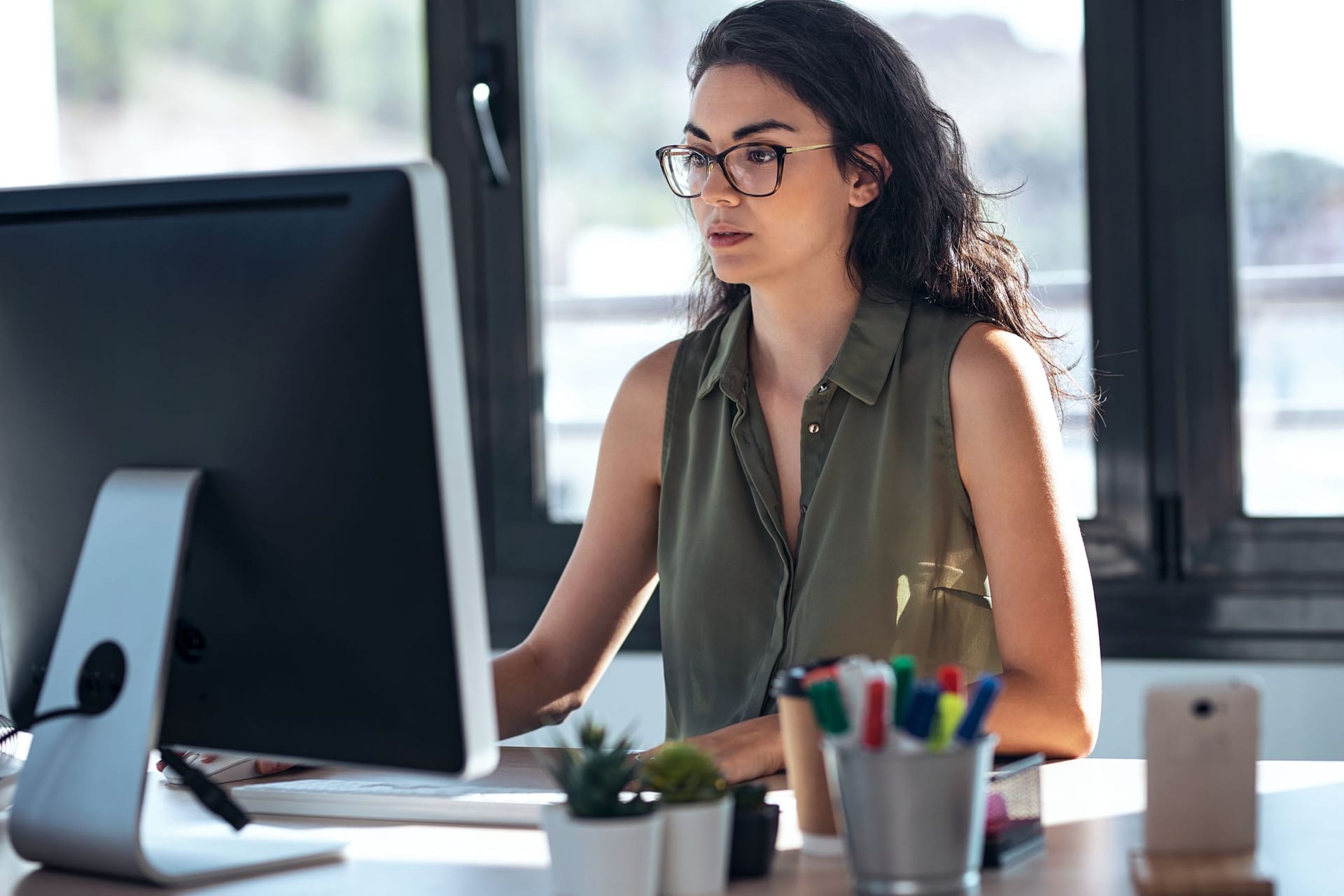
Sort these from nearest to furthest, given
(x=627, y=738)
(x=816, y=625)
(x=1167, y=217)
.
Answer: (x=627, y=738), (x=816, y=625), (x=1167, y=217)

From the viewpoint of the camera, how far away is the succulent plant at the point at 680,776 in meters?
0.95

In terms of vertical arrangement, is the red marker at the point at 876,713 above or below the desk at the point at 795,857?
above

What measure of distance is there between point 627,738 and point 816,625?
2.41ft

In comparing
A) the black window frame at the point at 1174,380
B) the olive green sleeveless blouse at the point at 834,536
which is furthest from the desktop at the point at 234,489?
the black window frame at the point at 1174,380

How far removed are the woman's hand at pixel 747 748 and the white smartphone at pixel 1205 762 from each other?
391mm

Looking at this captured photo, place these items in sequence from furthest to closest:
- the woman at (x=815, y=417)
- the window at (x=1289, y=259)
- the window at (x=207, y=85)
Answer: the window at (x=207, y=85) → the window at (x=1289, y=259) → the woman at (x=815, y=417)

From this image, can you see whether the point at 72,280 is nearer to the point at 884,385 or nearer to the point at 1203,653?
the point at 884,385

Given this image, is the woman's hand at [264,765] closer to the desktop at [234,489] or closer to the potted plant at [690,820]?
the desktop at [234,489]

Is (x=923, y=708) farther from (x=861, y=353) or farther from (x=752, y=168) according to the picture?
(x=752, y=168)

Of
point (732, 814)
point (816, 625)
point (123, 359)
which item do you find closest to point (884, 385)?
point (816, 625)

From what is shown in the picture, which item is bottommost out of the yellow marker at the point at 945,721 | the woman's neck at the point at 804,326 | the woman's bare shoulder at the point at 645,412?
the yellow marker at the point at 945,721

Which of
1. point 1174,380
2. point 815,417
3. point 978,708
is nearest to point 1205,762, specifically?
point 978,708

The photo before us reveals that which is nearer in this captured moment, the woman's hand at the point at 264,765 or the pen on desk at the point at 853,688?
the pen on desk at the point at 853,688

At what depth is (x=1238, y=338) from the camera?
7.84 feet
